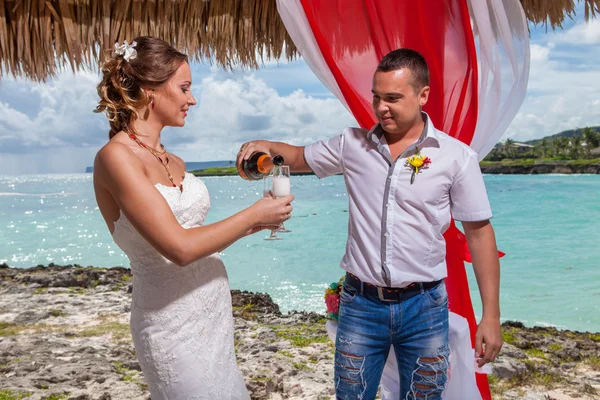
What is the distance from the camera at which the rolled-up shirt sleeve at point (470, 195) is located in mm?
1821

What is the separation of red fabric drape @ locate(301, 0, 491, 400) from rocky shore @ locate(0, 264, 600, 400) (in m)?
1.07

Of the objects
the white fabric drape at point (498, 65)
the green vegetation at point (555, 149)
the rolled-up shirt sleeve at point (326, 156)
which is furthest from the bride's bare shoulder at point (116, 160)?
the green vegetation at point (555, 149)

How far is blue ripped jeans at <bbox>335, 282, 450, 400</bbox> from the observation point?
1.82m

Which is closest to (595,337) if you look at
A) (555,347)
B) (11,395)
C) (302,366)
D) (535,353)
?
(555,347)

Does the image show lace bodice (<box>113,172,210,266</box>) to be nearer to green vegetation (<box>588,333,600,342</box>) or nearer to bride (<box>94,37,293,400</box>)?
bride (<box>94,37,293,400</box>)

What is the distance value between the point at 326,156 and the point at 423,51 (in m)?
1.02

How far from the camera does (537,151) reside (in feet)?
128

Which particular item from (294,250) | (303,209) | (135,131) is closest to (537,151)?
(303,209)

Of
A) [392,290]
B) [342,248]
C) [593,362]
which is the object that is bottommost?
[342,248]

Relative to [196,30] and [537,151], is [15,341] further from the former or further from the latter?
[537,151]

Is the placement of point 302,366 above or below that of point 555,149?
below

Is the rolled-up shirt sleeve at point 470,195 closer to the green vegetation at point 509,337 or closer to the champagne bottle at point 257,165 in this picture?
the champagne bottle at point 257,165

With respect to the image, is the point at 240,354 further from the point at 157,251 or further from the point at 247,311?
the point at 157,251

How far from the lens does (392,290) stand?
Result: 5.99 feet
